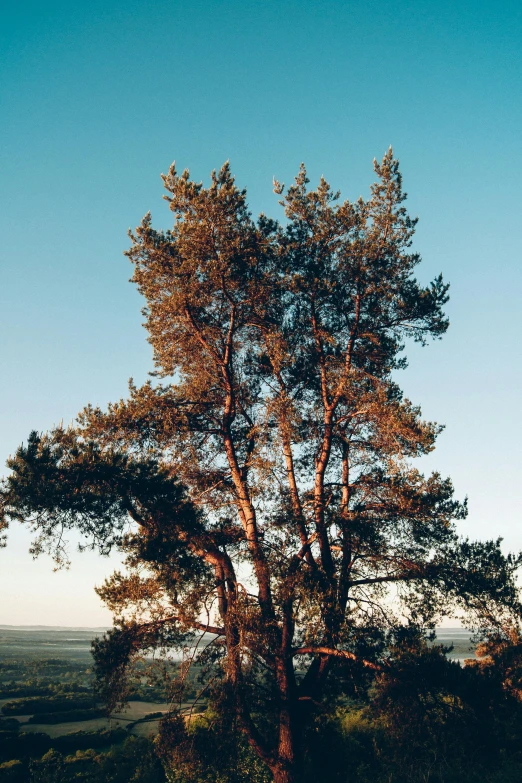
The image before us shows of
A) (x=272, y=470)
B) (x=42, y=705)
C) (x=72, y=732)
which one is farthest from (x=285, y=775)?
(x=42, y=705)

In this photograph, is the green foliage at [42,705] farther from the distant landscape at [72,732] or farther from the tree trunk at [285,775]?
the tree trunk at [285,775]

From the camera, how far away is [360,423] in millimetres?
14375

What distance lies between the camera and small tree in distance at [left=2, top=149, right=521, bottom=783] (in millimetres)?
11406

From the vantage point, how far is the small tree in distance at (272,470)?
11.4m

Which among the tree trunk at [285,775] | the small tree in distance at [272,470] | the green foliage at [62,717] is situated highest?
the small tree in distance at [272,470]

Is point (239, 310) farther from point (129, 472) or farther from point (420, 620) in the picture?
point (420, 620)

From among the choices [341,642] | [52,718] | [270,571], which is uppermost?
[270,571]

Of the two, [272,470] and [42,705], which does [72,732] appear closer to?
[42,705]

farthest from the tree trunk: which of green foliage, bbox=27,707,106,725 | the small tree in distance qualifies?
green foliage, bbox=27,707,106,725

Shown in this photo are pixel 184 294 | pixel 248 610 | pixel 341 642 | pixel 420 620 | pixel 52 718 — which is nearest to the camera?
pixel 341 642

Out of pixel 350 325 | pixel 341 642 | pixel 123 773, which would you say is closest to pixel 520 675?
pixel 341 642

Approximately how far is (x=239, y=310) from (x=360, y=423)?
503 cm

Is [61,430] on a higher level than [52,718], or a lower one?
higher

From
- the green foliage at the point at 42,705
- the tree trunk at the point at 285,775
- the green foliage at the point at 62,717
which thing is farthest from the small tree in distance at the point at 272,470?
the green foliage at the point at 42,705
